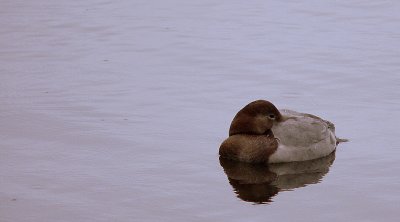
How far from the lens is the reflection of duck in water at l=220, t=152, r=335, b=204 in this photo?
36.9 feet

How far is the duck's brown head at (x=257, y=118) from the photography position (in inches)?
501

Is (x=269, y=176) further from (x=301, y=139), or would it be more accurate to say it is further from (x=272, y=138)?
(x=301, y=139)

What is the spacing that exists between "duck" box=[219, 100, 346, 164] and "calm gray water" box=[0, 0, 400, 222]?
20 cm

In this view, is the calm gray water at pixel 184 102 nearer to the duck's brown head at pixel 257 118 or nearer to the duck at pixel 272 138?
the duck at pixel 272 138

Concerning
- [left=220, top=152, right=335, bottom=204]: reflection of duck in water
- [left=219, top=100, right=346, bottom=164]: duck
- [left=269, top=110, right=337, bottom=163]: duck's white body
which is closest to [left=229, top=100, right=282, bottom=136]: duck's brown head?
[left=219, top=100, right=346, bottom=164]: duck

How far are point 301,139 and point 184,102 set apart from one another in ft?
9.58

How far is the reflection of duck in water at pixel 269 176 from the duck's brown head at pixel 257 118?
1.66ft

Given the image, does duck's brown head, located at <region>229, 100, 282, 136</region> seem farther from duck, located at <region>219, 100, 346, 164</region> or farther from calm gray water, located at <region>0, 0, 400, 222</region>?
calm gray water, located at <region>0, 0, 400, 222</region>

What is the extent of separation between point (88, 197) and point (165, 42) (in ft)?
30.5

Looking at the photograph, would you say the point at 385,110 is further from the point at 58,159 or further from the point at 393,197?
the point at 58,159

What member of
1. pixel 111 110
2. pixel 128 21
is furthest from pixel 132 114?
pixel 128 21

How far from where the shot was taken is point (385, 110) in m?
14.6

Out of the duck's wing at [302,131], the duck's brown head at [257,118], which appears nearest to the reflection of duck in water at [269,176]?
the duck's wing at [302,131]

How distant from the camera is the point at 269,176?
12.0 metres
